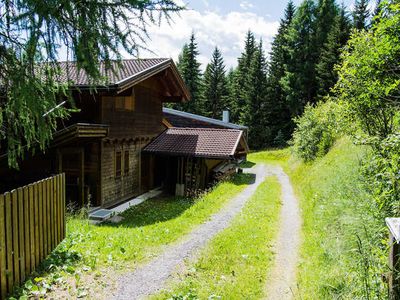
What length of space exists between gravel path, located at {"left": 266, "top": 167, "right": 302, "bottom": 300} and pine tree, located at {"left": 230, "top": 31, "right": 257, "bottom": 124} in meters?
29.8

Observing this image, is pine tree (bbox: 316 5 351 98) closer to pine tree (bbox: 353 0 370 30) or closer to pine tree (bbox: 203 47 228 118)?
pine tree (bbox: 353 0 370 30)

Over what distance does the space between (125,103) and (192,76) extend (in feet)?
86.4

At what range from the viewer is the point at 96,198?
11898 mm

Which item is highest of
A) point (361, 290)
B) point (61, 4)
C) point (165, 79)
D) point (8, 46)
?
point (165, 79)

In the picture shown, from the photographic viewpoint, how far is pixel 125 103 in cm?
1338

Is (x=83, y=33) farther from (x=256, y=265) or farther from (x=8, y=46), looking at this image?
(x=256, y=265)

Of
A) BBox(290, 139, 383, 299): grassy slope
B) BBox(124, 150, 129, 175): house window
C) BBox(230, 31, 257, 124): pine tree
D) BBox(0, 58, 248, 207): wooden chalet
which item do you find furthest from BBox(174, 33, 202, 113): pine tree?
BBox(290, 139, 383, 299): grassy slope

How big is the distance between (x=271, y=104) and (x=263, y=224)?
31.9 m

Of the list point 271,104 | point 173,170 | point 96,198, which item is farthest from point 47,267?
point 271,104

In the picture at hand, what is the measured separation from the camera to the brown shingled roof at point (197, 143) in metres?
15.5

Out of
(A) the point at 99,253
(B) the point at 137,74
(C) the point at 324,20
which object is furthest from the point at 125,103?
(C) the point at 324,20

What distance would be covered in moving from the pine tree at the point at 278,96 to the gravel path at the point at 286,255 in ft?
92.8

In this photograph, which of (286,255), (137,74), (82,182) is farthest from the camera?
(137,74)

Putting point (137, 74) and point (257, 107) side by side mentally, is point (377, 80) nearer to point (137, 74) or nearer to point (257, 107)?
point (137, 74)
